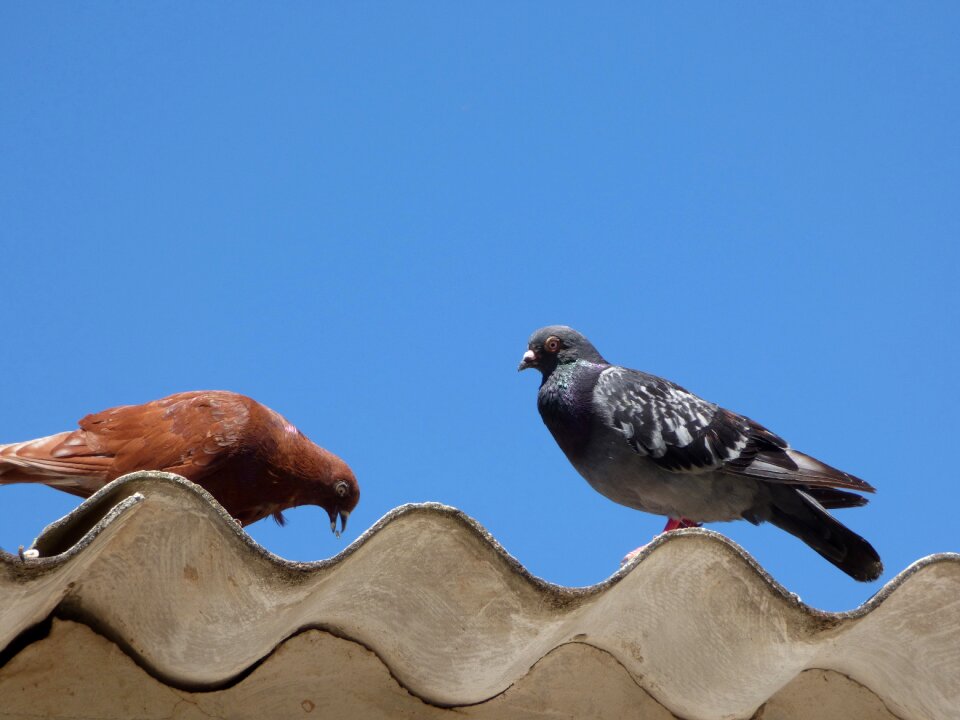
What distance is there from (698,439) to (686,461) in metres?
0.13

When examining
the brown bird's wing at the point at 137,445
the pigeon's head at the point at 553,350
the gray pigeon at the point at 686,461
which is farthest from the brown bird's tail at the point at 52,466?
the pigeon's head at the point at 553,350

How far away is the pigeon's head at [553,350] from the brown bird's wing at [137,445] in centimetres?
163

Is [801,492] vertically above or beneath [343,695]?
above

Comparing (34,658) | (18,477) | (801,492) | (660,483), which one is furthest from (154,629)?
(801,492)

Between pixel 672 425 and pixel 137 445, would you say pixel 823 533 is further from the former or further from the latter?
pixel 137 445

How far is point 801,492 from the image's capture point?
4809mm

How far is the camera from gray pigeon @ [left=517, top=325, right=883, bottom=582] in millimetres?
4746

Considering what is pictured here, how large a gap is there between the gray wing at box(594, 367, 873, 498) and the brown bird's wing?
167 centimetres

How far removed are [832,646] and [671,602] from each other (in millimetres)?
453

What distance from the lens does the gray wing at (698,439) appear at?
15.5 feet

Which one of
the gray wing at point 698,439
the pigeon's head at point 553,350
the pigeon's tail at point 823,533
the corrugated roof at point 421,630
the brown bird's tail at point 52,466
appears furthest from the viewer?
the pigeon's head at point 553,350

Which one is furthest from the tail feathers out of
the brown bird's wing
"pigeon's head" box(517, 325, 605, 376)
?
the brown bird's wing

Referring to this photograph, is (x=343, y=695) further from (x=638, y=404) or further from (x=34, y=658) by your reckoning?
(x=638, y=404)

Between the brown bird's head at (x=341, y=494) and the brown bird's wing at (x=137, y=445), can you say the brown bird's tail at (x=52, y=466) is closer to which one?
the brown bird's wing at (x=137, y=445)
